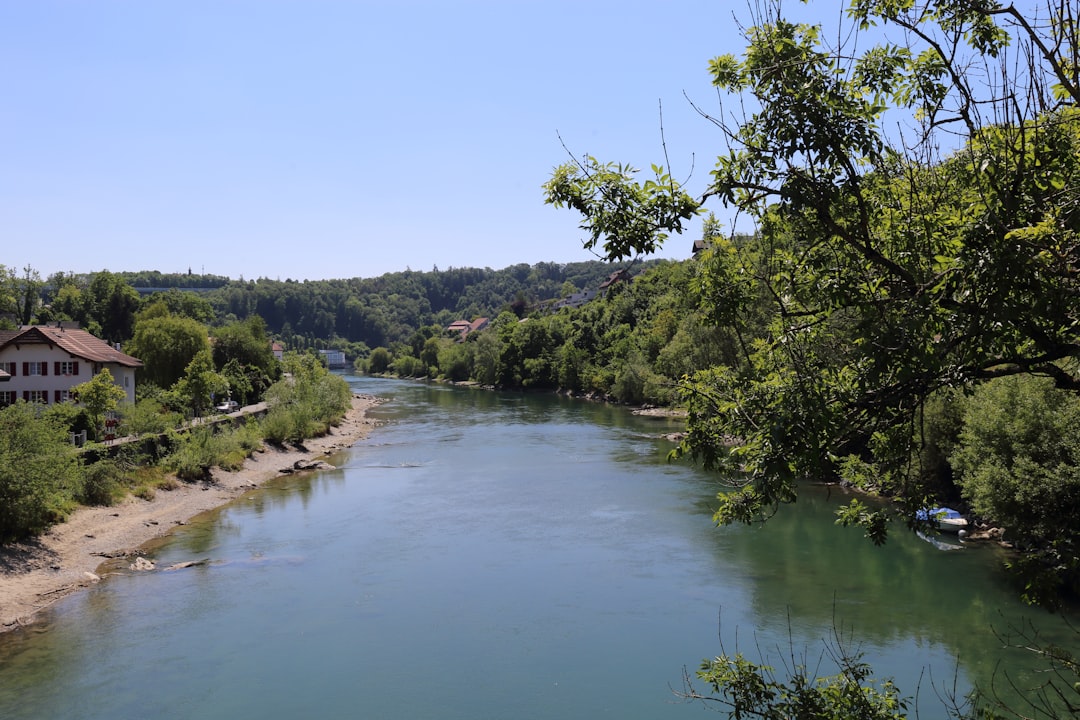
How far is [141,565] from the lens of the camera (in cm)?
1980

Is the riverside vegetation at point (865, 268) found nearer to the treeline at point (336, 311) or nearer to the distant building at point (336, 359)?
the treeline at point (336, 311)

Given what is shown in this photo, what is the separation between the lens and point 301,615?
53.0ft

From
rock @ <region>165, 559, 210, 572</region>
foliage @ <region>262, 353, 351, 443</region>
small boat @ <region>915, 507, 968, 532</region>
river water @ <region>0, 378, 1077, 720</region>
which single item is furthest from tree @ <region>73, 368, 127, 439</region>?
small boat @ <region>915, 507, 968, 532</region>

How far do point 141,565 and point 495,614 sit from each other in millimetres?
9574

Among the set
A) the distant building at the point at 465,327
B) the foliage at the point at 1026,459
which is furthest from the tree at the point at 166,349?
the distant building at the point at 465,327

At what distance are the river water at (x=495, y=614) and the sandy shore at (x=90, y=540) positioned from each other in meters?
0.80

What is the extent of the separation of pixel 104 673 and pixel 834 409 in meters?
14.0

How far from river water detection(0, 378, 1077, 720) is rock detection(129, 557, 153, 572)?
1.73 ft

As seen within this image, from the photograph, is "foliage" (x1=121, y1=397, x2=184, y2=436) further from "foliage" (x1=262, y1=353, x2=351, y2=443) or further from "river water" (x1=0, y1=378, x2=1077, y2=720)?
"foliage" (x1=262, y1=353, x2=351, y2=443)

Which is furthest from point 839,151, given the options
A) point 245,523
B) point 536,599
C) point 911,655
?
point 245,523

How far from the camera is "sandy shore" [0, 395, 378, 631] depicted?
17.5 metres

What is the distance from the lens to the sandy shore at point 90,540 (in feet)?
57.5

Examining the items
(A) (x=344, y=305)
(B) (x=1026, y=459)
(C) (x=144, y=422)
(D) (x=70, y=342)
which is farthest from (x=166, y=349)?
(A) (x=344, y=305)

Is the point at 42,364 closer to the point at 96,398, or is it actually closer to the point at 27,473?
the point at 96,398
